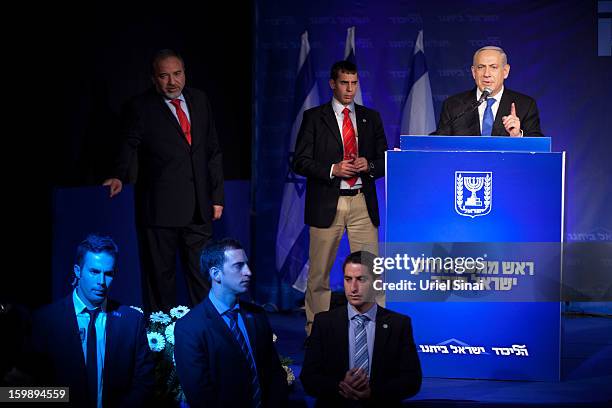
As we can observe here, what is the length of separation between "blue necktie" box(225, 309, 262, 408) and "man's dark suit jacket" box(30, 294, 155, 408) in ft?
1.24

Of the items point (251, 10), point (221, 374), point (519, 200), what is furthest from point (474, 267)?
point (251, 10)

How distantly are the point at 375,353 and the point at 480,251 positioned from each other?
1.26 meters

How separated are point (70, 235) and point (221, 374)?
6.84 feet

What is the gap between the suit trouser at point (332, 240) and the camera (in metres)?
6.68

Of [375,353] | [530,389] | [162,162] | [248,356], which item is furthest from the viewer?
[162,162]

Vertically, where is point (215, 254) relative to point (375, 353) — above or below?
above

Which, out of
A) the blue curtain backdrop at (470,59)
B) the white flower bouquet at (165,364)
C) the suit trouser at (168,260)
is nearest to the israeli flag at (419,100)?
the blue curtain backdrop at (470,59)

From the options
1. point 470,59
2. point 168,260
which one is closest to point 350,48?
point 470,59

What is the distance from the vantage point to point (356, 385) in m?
4.30

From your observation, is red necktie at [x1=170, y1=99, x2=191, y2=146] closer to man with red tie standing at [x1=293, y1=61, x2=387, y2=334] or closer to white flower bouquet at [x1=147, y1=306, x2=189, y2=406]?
man with red tie standing at [x1=293, y1=61, x2=387, y2=334]

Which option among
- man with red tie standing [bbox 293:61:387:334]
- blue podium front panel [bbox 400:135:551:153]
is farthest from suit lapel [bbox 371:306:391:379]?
man with red tie standing [bbox 293:61:387:334]

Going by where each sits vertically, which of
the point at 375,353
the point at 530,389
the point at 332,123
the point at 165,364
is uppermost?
the point at 332,123

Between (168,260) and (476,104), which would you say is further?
(168,260)

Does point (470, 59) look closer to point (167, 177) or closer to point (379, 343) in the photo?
point (167, 177)
